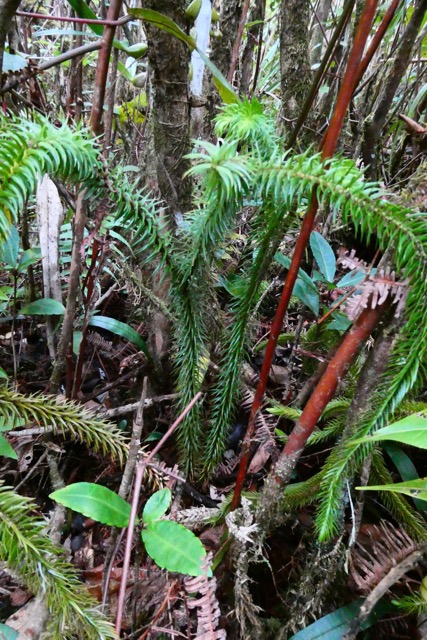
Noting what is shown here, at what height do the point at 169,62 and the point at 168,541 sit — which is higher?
the point at 169,62

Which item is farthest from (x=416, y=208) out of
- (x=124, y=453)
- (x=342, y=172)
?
(x=124, y=453)

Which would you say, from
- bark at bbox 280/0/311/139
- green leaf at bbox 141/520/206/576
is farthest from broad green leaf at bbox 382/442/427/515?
bark at bbox 280/0/311/139

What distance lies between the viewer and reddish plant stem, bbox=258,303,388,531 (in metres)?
0.57

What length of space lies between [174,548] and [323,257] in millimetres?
705

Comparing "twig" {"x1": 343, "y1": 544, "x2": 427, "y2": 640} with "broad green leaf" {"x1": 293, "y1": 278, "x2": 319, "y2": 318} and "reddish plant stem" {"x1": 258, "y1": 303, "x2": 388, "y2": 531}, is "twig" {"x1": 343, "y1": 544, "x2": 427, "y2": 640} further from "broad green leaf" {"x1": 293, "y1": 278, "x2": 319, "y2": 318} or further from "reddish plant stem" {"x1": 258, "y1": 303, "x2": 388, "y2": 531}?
"broad green leaf" {"x1": 293, "y1": 278, "x2": 319, "y2": 318}

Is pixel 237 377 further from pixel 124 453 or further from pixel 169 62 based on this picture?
pixel 169 62

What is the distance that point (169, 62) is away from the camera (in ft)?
2.92

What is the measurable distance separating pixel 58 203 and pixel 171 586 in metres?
0.82

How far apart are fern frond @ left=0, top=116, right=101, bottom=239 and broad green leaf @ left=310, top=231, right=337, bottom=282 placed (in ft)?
1.94

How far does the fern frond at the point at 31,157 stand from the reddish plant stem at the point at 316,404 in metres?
0.42

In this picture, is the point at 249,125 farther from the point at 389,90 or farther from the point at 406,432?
the point at 389,90

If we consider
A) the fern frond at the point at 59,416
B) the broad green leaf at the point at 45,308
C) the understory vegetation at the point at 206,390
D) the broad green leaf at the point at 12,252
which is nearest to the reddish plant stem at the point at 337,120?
the understory vegetation at the point at 206,390

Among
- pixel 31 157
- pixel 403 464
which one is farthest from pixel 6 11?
pixel 403 464

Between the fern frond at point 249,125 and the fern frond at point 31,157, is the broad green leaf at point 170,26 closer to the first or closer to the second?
the fern frond at point 249,125
